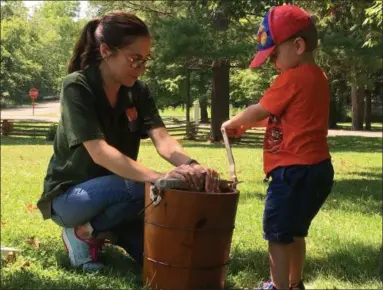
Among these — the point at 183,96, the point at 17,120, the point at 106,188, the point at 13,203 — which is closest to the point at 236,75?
the point at 183,96

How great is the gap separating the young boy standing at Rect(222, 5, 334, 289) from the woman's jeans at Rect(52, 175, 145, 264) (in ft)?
2.00

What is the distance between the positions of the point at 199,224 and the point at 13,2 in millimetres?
30672

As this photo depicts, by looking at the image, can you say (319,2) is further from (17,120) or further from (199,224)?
(17,120)

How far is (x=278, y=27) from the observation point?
9.23 feet

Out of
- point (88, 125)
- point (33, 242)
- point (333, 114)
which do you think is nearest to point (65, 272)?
point (33, 242)

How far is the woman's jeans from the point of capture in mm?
3043

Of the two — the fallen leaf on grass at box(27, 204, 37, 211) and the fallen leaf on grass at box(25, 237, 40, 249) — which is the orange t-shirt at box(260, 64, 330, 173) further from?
the fallen leaf on grass at box(27, 204, 37, 211)

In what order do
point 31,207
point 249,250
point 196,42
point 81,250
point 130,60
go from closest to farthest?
1. point 130,60
2. point 81,250
3. point 249,250
4. point 31,207
5. point 196,42

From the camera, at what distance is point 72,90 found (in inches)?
117

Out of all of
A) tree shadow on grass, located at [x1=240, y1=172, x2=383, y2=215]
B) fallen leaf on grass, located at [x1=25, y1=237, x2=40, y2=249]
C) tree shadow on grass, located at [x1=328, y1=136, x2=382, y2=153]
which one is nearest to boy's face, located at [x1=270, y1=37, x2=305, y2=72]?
fallen leaf on grass, located at [x1=25, y1=237, x2=40, y2=249]

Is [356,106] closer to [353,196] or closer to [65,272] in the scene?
[353,196]

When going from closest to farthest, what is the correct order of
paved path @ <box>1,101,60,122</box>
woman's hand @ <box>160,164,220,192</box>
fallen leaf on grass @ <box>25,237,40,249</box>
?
woman's hand @ <box>160,164,220,192</box> → fallen leaf on grass @ <box>25,237,40,249</box> → paved path @ <box>1,101,60,122</box>

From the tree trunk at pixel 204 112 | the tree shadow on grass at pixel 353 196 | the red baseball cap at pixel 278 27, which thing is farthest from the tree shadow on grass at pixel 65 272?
the tree trunk at pixel 204 112

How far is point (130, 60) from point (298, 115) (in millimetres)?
876
